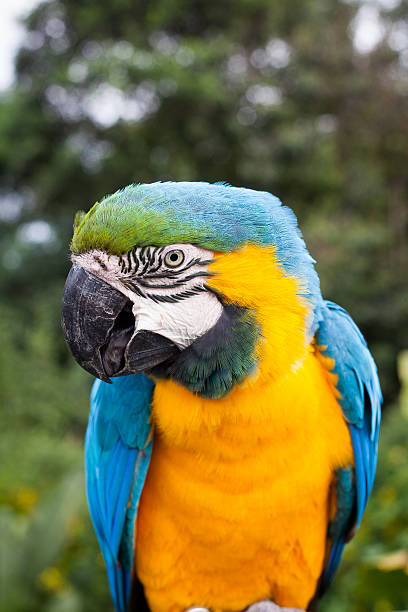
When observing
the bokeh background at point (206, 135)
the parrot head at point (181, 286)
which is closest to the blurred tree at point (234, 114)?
the bokeh background at point (206, 135)

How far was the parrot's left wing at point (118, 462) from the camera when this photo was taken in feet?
5.07

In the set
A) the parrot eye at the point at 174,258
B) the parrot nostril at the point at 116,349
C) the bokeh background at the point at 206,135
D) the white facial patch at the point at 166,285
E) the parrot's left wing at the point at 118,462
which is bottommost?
the parrot's left wing at the point at 118,462

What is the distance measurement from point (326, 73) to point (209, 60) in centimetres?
233

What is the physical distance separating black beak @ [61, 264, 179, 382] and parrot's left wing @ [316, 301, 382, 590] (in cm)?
55

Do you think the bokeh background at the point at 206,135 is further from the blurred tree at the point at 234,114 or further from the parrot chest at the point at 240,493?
the parrot chest at the point at 240,493

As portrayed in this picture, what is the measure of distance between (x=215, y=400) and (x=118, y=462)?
0.45 meters

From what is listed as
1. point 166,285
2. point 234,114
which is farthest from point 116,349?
point 234,114

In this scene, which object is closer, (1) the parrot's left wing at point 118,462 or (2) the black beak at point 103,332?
(2) the black beak at point 103,332

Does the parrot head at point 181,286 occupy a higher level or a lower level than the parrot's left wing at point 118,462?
higher

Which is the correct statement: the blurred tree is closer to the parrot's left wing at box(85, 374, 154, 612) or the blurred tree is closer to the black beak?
the parrot's left wing at box(85, 374, 154, 612)

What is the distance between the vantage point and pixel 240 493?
4.83 ft

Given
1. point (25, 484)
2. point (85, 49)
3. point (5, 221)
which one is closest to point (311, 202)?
point (85, 49)

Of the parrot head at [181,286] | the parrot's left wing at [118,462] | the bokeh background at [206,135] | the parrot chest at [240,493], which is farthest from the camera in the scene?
the bokeh background at [206,135]

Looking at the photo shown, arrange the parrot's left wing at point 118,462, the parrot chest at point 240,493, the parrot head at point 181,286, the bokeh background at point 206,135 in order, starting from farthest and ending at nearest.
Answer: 1. the bokeh background at point 206,135
2. the parrot's left wing at point 118,462
3. the parrot chest at point 240,493
4. the parrot head at point 181,286
